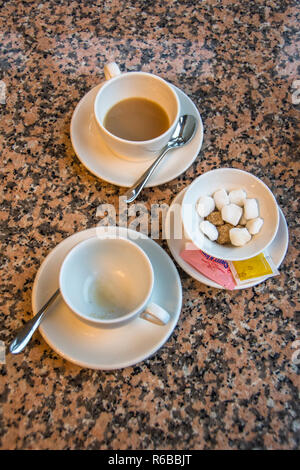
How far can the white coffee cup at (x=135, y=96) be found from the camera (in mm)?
776

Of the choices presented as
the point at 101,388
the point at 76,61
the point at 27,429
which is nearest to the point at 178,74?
the point at 76,61

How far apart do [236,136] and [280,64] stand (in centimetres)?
26

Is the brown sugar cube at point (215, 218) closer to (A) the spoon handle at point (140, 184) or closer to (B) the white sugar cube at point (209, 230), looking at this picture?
(B) the white sugar cube at point (209, 230)

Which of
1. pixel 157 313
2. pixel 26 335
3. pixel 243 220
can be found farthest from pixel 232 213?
pixel 26 335

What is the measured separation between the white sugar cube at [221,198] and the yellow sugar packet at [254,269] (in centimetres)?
12

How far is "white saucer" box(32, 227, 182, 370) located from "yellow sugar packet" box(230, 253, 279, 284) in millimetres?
127

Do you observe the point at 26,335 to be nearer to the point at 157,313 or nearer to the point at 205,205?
the point at 157,313

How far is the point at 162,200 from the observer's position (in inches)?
34.3

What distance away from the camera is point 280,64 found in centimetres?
102

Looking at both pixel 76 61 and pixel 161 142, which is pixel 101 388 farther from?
pixel 76 61

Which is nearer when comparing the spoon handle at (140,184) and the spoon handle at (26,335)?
the spoon handle at (26,335)

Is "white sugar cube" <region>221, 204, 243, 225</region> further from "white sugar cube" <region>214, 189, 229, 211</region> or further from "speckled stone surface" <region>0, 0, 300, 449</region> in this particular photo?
"speckled stone surface" <region>0, 0, 300, 449</region>

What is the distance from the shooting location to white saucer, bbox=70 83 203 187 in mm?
824

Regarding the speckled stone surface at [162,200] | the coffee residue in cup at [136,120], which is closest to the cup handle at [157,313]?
the speckled stone surface at [162,200]
